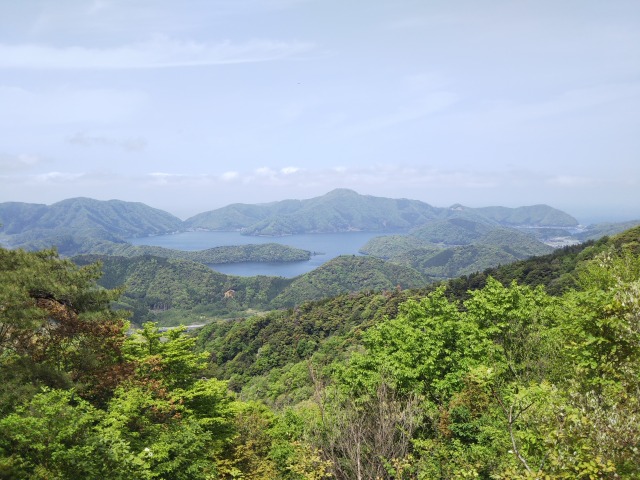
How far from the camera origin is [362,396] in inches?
689

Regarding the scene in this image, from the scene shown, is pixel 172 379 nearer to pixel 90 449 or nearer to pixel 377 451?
pixel 90 449

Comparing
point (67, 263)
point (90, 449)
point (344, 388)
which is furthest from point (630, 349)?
point (67, 263)

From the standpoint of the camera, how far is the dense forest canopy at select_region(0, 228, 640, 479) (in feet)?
30.5

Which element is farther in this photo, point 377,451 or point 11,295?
point 11,295

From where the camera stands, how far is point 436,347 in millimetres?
23609

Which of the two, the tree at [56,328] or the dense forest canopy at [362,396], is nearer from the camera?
the dense forest canopy at [362,396]

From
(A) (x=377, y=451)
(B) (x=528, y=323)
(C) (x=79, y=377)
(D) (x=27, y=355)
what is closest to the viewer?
(A) (x=377, y=451)

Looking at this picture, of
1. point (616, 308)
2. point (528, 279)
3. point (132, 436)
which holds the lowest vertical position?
point (528, 279)

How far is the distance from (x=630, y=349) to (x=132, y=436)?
17357 mm

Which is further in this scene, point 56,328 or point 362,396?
point 56,328

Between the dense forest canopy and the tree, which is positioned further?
the tree

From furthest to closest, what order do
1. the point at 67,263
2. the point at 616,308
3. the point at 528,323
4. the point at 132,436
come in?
1. the point at 528,323
2. the point at 67,263
3. the point at 132,436
4. the point at 616,308

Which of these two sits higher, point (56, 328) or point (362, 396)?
point (56, 328)

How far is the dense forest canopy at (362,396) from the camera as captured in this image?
9281 millimetres
